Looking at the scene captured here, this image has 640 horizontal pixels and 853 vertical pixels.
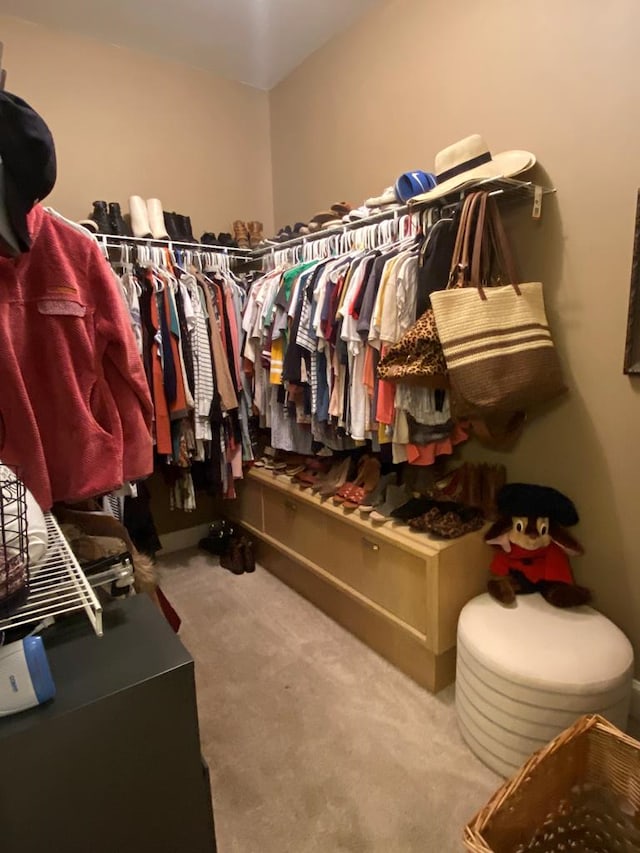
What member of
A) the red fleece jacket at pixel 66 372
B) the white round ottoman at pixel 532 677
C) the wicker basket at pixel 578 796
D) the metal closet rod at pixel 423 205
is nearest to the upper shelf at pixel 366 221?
the metal closet rod at pixel 423 205

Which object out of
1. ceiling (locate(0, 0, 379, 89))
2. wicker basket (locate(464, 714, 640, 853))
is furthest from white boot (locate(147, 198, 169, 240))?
wicker basket (locate(464, 714, 640, 853))

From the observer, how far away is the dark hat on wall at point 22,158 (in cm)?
89

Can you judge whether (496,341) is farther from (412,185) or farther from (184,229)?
(184,229)

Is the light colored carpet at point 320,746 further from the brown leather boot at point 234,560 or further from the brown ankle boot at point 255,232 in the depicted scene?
the brown ankle boot at point 255,232

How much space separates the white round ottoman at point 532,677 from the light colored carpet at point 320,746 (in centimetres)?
14

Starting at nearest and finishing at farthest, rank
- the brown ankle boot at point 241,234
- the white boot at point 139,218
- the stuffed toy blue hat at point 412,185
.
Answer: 1. the stuffed toy blue hat at point 412,185
2. the white boot at point 139,218
3. the brown ankle boot at point 241,234

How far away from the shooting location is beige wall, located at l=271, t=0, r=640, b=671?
1560mm

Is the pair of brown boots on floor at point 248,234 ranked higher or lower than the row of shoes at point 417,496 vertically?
higher

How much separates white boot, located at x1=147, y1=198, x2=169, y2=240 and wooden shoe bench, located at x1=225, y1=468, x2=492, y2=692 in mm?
1404

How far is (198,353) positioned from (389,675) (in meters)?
1.67

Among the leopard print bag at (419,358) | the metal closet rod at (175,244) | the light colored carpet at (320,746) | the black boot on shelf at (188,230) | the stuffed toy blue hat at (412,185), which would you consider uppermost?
the black boot on shelf at (188,230)

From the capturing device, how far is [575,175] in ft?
5.42

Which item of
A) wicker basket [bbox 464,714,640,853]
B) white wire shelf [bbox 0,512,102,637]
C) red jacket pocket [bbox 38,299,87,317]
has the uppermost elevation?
red jacket pocket [bbox 38,299,87,317]

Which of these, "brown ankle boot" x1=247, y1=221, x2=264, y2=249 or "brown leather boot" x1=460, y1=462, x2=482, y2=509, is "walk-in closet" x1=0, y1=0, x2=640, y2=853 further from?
"brown ankle boot" x1=247, y1=221, x2=264, y2=249
